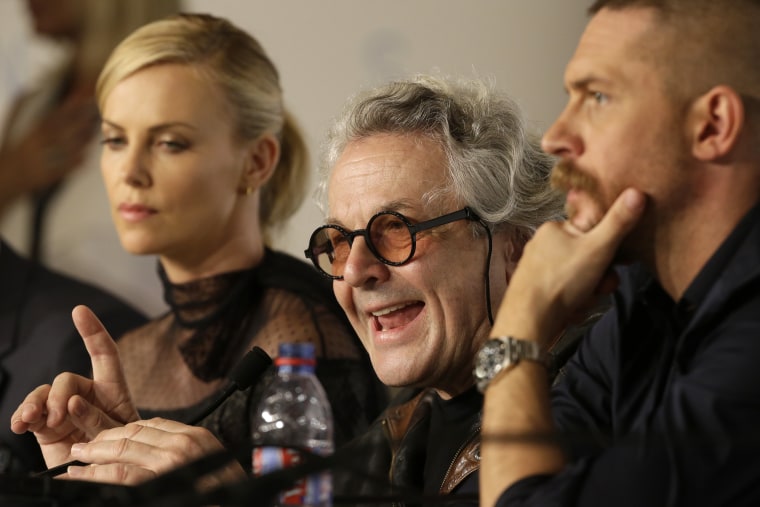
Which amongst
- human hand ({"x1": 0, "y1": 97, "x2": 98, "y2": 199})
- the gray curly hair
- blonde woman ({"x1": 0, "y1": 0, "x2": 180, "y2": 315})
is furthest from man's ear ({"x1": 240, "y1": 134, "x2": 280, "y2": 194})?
human hand ({"x1": 0, "y1": 97, "x2": 98, "y2": 199})

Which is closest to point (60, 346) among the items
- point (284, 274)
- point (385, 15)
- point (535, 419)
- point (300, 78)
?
point (284, 274)

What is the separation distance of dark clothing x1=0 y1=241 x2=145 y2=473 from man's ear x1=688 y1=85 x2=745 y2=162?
1947 millimetres

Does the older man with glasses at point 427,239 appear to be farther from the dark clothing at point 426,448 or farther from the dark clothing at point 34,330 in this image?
the dark clothing at point 34,330

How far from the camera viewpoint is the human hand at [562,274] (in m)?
1.33

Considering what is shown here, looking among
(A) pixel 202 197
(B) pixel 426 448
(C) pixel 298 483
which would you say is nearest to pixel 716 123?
(C) pixel 298 483

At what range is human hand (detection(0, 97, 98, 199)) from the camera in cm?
415

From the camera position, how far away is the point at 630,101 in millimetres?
1345

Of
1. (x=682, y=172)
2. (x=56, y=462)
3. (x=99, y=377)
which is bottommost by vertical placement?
(x=56, y=462)

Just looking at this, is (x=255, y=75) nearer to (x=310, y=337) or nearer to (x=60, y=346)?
(x=310, y=337)

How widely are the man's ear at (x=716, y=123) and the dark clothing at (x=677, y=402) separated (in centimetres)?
8

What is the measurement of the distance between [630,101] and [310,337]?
1460mm

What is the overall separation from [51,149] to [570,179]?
3.16 metres

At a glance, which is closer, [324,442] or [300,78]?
[324,442]

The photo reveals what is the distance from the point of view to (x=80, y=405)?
74.2 inches
